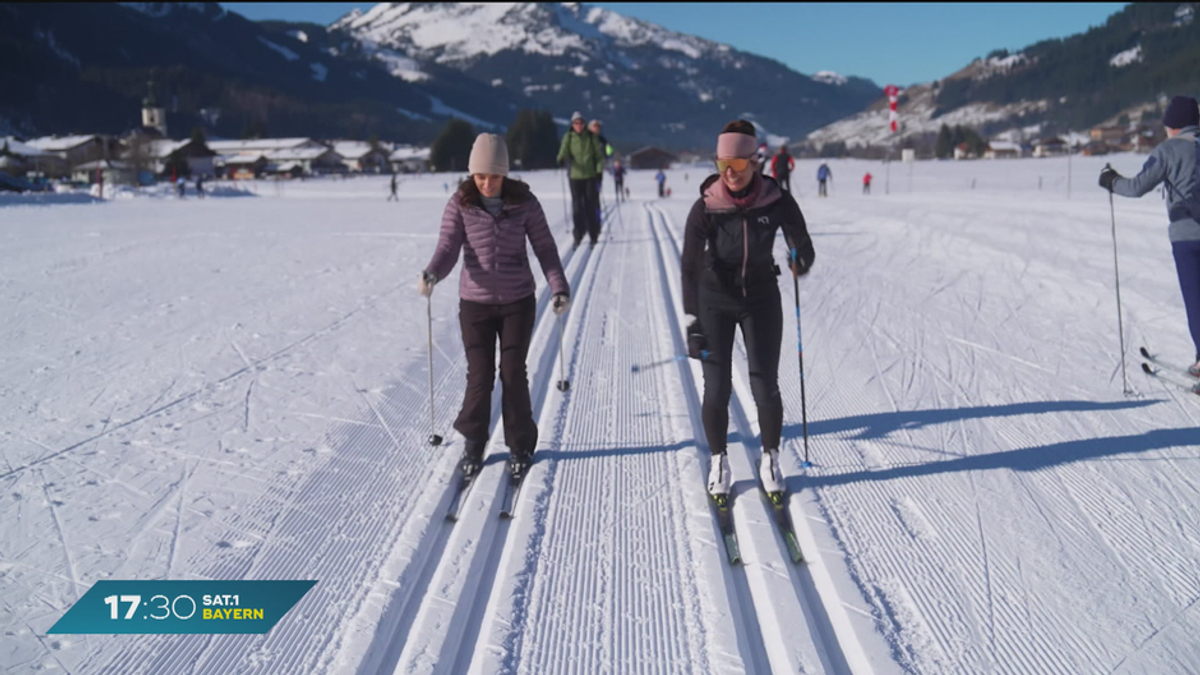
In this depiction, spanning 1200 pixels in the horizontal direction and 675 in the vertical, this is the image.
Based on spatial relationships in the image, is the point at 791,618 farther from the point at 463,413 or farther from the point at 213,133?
the point at 213,133

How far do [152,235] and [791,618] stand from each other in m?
17.4

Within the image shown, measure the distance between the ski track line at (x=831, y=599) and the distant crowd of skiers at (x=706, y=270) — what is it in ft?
0.94

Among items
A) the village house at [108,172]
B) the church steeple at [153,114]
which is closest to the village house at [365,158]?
the church steeple at [153,114]

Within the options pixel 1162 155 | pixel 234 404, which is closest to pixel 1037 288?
pixel 1162 155

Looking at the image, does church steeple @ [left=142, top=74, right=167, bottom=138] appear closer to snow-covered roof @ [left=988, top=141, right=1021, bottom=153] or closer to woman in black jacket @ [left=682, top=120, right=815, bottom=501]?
snow-covered roof @ [left=988, top=141, right=1021, bottom=153]

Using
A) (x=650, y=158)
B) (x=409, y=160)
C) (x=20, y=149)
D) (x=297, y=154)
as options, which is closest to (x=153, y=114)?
(x=297, y=154)

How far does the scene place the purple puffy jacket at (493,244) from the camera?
4336 mm

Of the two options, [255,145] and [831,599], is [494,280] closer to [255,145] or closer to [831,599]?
[831,599]

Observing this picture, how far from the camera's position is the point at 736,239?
3.89 m

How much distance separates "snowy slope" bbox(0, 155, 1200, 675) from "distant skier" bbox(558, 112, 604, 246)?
3.97 m

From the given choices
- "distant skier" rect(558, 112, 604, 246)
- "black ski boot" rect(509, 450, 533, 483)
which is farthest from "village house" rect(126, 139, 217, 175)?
"black ski boot" rect(509, 450, 533, 483)

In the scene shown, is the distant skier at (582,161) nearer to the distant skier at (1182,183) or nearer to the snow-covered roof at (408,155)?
the distant skier at (1182,183)

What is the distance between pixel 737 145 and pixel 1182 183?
3.27 m

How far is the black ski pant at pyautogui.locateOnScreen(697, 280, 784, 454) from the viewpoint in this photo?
400 centimetres
